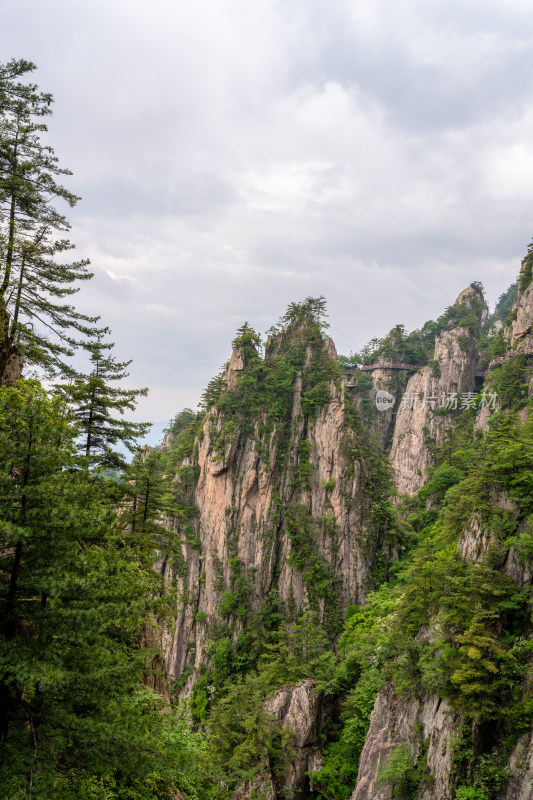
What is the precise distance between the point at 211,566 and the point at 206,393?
16682 millimetres

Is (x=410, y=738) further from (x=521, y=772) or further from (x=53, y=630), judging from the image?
(x=53, y=630)

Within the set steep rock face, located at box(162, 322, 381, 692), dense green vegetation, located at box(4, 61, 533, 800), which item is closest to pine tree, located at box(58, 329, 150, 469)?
dense green vegetation, located at box(4, 61, 533, 800)

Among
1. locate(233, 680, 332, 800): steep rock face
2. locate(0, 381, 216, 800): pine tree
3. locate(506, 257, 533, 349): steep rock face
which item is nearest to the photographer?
locate(0, 381, 216, 800): pine tree

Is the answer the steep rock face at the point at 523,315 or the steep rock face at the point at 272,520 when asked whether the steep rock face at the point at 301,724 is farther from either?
the steep rock face at the point at 523,315

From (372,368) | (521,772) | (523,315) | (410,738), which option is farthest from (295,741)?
(372,368)

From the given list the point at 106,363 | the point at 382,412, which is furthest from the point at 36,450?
the point at 382,412

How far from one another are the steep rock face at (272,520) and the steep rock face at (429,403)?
1757cm

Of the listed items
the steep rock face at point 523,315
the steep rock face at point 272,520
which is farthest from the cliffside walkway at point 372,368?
the steep rock face at point 272,520

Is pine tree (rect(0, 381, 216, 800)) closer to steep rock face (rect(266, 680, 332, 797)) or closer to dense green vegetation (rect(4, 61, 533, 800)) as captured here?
dense green vegetation (rect(4, 61, 533, 800))

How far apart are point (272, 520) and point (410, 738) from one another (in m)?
23.4

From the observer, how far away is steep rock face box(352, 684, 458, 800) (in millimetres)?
15383

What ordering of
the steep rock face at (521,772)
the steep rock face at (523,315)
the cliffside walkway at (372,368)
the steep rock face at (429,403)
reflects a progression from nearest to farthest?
the steep rock face at (521,772) < the steep rock face at (523,315) < the steep rock face at (429,403) < the cliffside walkway at (372,368)

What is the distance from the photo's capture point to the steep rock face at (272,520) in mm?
36938

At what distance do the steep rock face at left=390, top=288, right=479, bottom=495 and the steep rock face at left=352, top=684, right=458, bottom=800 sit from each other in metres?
36.3
